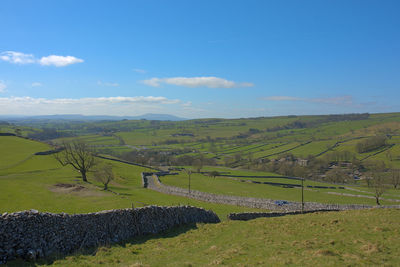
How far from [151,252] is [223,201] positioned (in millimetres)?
31193

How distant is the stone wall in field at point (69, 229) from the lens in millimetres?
12539

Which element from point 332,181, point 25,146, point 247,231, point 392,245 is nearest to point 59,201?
point 247,231

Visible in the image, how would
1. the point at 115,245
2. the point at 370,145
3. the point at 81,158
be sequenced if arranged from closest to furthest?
the point at 115,245
the point at 81,158
the point at 370,145

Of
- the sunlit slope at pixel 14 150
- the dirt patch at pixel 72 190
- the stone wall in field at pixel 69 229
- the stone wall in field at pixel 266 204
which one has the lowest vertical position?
the stone wall in field at pixel 266 204

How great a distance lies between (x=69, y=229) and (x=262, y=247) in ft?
36.6

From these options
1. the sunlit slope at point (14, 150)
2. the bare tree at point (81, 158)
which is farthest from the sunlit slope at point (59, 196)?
the sunlit slope at point (14, 150)

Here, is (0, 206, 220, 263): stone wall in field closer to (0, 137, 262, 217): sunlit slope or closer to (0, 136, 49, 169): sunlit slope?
(0, 137, 262, 217): sunlit slope

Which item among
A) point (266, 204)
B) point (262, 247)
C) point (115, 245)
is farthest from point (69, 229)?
point (266, 204)

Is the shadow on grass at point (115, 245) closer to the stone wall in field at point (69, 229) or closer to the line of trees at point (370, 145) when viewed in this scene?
the stone wall in field at point (69, 229)

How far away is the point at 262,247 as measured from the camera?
15406 millimetres

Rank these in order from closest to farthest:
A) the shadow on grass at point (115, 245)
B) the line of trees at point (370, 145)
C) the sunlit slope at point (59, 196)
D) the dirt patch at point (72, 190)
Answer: the shadow on grass at point (115, 245) → the sunlit slope at point (59, 196) → the dirt patch at point (72, 190) → the line of trees at point (370, 145)

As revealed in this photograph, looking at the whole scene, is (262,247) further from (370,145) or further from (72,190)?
(370,145)

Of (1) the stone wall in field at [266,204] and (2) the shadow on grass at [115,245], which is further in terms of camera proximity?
(1) the stone wall in field at [266,204]

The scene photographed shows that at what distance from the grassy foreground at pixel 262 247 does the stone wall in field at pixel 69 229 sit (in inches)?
32.3
